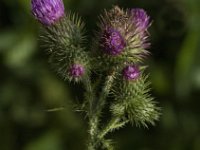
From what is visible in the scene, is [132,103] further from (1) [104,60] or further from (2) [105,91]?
(1) [104,60]

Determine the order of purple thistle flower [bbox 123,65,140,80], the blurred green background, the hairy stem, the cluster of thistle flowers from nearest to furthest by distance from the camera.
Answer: the hairy stem < the cluster of thistle flowers < purple thistle flower [bbox 123,65,140,80] < the blurred green background

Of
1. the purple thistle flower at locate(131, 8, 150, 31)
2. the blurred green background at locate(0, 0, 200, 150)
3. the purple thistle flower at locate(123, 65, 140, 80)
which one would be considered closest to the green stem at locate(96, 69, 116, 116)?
the purple thistle flower at locate(123, 65, 140, 80)

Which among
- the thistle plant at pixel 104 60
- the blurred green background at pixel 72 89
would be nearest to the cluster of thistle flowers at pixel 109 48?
the thistle plant at pixel 104 60

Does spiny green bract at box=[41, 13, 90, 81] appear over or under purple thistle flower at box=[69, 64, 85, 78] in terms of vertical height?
over

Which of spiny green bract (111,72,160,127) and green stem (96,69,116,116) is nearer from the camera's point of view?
green stem (96,69,116,116)

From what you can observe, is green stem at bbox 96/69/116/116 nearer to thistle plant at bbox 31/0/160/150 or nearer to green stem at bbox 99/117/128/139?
thistle plant at bbox 31/0/160/150

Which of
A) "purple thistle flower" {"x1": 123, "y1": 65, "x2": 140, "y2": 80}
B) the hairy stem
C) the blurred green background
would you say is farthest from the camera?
the blurred green background

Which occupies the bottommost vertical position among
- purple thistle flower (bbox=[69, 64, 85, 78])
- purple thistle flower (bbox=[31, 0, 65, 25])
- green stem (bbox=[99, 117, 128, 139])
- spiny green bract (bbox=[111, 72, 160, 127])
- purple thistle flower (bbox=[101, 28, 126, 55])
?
green stem (bbox=[99, 117, 128, 139])
